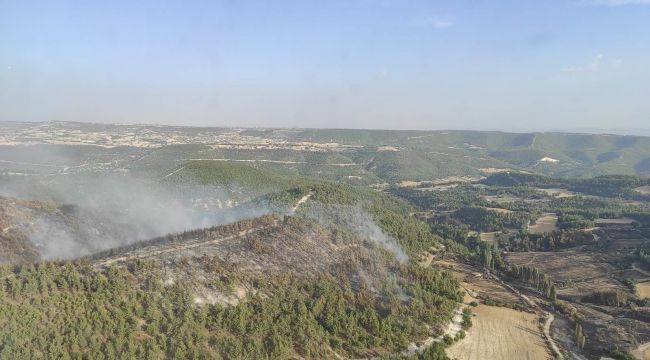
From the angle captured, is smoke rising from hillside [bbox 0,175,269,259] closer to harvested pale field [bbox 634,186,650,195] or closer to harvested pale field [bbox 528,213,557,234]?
harvested pale field [bbox 528,213,557,234]

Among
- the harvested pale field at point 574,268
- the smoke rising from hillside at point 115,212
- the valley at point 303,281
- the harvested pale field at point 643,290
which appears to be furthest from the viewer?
the harvested pale field at point 574,268

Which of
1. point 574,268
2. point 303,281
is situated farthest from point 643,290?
point 303,281

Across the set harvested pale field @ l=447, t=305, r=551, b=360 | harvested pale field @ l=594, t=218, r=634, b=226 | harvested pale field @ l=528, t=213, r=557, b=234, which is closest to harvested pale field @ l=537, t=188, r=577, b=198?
harvested pale field @ l=528, t=213, r=557, b=234

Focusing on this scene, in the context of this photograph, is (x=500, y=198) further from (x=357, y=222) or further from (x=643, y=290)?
(x=357, y=222)

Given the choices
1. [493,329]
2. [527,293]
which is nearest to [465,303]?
[493,329]

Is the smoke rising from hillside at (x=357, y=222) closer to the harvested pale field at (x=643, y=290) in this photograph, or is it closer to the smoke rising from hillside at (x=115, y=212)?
the smoke rising from hillside at (x=115, y=212)

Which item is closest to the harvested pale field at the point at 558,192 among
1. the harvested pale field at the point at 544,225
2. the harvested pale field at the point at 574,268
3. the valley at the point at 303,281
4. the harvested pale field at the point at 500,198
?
the harvested pale field at the point at 500,198

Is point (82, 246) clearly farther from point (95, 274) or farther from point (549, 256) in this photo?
point (549, 256)
